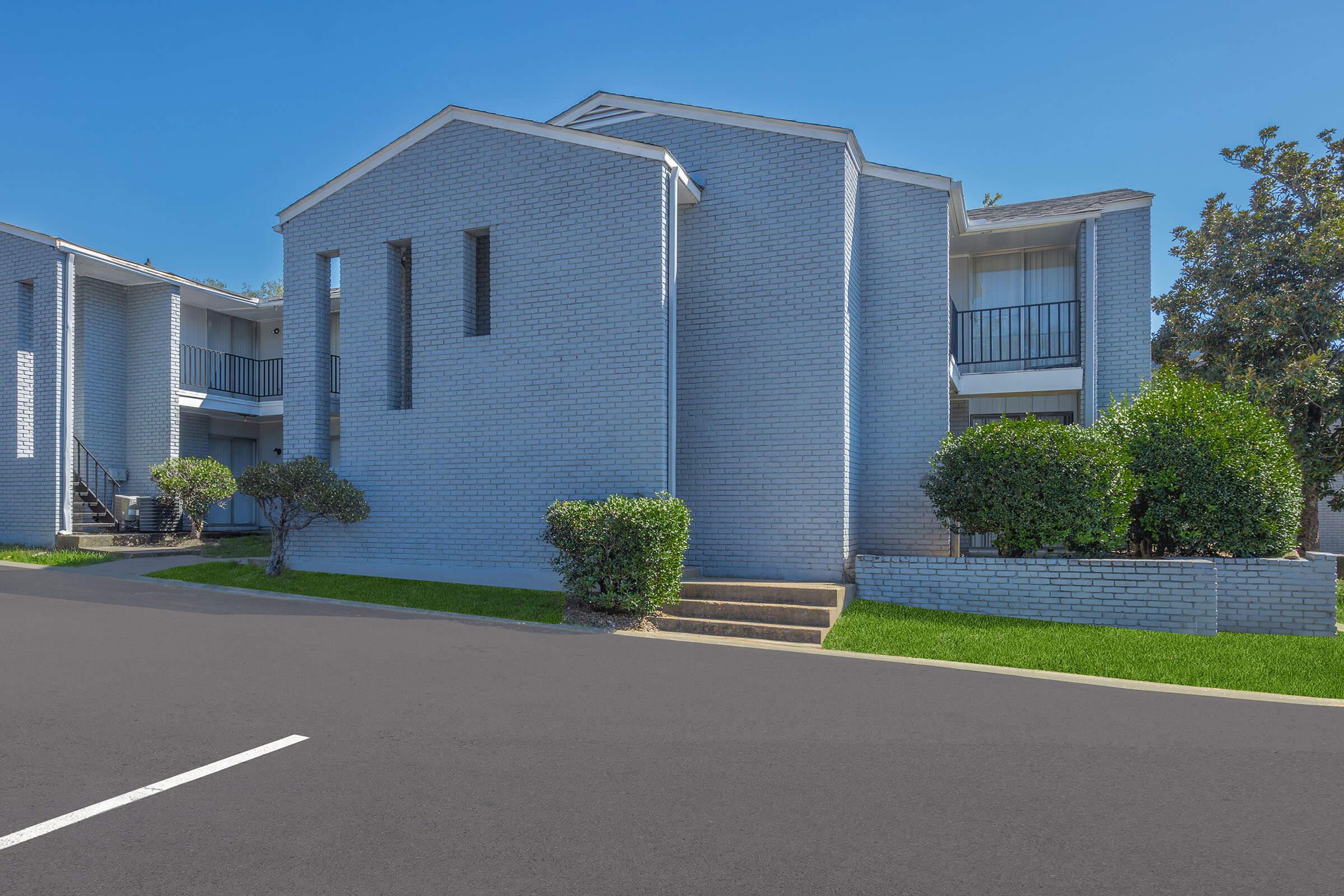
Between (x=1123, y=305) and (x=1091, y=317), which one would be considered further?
(x=1123, y=305)

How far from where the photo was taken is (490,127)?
1226 centimetres

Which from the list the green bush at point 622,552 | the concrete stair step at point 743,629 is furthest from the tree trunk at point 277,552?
the concrete stair step at point 743,629

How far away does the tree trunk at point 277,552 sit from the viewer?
1234 centimetres

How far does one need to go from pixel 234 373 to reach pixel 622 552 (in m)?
17.2

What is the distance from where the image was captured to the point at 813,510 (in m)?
11.4

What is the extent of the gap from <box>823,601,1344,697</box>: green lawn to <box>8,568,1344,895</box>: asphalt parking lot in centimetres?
75

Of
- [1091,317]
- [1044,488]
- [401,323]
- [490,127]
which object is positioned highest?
[490,127]

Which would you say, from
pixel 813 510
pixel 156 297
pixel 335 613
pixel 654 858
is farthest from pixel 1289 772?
pixel 156 297

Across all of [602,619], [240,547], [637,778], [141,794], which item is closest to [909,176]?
[602,619]

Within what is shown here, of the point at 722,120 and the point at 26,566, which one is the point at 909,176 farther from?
the point at 26,566

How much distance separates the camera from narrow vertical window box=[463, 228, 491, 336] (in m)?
12.3

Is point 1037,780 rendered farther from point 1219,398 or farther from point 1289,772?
point 1219,398

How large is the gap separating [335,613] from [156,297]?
46.1 ft

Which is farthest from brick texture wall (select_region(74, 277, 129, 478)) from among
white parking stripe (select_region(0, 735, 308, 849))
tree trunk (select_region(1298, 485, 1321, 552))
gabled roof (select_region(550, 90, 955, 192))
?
tree trunk (select_region(1298, 485, 1321, 552))
